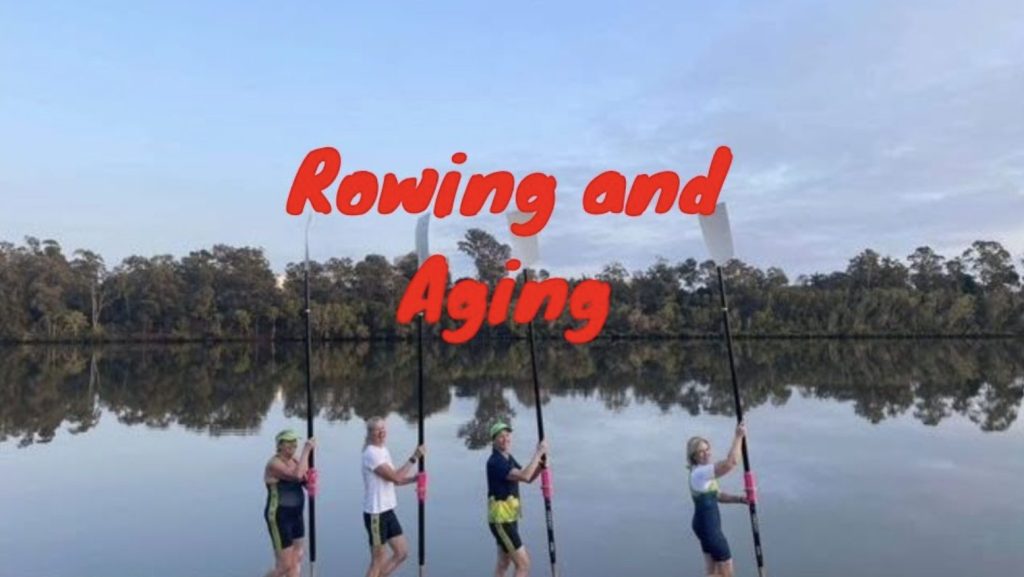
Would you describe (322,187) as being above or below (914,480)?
above

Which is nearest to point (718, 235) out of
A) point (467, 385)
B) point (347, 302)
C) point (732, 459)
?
point (732, 459)

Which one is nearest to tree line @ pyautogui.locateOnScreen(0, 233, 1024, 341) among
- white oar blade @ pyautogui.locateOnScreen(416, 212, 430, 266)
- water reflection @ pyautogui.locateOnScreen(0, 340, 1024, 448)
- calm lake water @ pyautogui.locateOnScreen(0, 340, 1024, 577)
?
water reflection @ pyautogui.locateOnScreen(0, 340, 1024, 448)

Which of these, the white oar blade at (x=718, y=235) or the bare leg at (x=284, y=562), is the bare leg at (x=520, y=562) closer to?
the bare leg at (x=284, y=562)

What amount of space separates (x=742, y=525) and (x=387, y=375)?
28.4m

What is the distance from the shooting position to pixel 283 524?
21.7 ft

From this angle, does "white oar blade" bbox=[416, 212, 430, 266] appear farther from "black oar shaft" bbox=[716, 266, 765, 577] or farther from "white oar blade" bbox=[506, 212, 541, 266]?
"black oar shaft" bbox=[716, 266, 765, 577]

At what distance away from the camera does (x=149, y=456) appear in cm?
1781

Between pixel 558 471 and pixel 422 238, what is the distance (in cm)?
870

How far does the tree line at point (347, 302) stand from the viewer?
7856cm

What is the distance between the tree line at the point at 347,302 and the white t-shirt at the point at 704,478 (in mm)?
69831

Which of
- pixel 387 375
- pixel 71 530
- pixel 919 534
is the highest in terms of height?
pixel 387 375

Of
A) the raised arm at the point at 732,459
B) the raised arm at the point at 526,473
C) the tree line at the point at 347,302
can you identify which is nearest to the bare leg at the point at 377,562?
the raised arm at the point at 526,473

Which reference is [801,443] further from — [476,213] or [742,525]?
[476,213]

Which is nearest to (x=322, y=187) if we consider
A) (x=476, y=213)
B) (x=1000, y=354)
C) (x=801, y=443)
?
(x=476, y=213)
